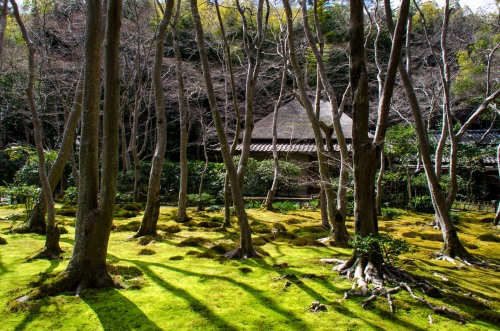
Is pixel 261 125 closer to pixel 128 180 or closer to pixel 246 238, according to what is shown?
pixel 128 180

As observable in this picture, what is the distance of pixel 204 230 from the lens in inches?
396

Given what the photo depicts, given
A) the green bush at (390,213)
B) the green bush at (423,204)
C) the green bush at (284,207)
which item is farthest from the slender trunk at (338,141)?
the green bush at (423,204)

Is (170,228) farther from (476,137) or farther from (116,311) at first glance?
(476,137)

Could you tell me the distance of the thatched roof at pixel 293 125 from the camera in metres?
20.9

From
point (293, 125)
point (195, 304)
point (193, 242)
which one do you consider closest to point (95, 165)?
point (195, 304)

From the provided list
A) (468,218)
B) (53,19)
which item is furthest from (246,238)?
(53,19)

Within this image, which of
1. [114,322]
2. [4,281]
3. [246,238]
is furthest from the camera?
[246,238]

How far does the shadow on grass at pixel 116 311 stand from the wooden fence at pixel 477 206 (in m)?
17.6

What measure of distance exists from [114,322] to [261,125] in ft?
62.3

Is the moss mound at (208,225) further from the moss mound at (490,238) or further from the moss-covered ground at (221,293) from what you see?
the moss mound at (490,238)

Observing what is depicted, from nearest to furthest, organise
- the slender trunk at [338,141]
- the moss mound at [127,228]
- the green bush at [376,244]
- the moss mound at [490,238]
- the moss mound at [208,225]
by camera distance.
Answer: the green bush at [376,244], the slender trunk at [338,141], the moss mound at [127,228], the moss mound at [490,238], the moss mound at [208,225]

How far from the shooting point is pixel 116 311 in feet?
13.4

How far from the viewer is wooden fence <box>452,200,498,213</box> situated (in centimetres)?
1711

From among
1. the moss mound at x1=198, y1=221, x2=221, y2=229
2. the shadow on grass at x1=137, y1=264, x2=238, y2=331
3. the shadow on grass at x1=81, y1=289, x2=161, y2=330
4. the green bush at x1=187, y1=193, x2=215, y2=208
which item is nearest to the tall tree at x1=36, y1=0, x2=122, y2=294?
the shadow on grass at x1=81, y1=289, x2=161, y2=330
